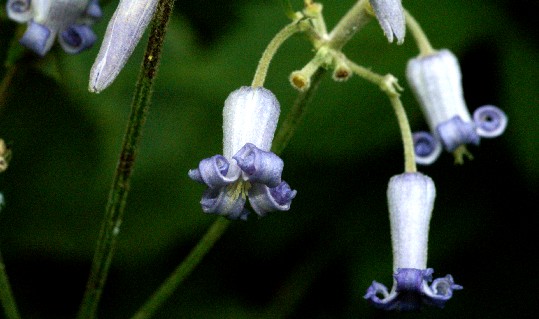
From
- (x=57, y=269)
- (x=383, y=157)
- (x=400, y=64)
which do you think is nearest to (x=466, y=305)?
(x=383, y=157)

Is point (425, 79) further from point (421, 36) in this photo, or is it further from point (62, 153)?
point (62, 153)

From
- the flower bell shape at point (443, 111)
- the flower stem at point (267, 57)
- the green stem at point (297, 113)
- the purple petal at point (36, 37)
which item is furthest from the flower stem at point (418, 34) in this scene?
the purple petal at point (36, 37)

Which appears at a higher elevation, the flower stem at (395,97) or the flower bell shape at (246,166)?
the flower stem at (395,97)

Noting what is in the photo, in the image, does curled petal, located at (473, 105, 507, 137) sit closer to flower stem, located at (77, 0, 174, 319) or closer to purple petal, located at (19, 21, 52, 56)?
flower stem, located at (77, 0, 174, 319)

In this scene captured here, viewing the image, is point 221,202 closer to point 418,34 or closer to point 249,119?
point 249,119

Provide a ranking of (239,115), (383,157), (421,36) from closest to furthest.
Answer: (239,115)
(421,36)
(383,157)

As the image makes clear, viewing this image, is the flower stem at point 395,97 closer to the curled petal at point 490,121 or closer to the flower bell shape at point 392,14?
the curled petal at point 490,121

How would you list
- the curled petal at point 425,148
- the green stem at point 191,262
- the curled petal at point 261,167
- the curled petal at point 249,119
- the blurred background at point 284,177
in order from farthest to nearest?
the blurred background at point 284,177 < the curled petal at point 425,148 < the green stem at point 191,262 < the curled petal at point 249,119 < the curled petal at point 261,167

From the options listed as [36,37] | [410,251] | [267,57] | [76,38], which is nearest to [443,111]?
[410,251]
